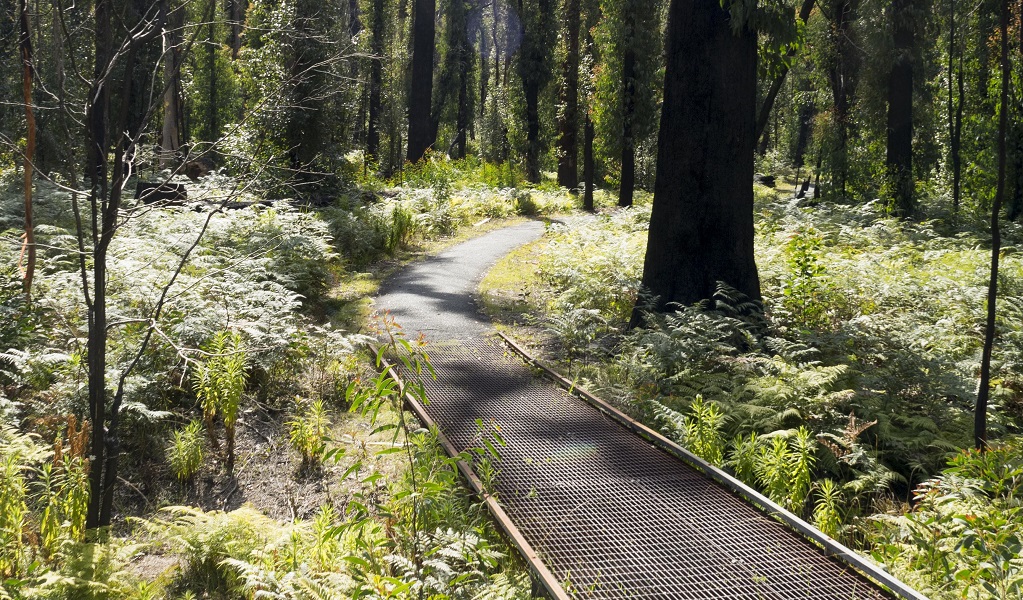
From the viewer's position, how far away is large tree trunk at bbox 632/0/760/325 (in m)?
8.42

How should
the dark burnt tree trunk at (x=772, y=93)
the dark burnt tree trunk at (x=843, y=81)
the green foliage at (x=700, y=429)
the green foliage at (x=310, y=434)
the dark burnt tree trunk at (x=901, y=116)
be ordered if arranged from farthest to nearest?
the dark burnt tree trunk at (x=843, y=81), the dark burnt tree trunk at (x=901, y=116), the dark burnt tree trunk at (x=772, y=93), the green foliage at (x=310, y=434), the green foliage at (x=700, y=429)

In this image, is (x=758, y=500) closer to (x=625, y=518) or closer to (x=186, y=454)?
(x=625, y=518)

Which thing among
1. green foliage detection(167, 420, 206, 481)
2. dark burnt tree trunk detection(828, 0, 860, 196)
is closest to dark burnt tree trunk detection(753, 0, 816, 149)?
green foliage detection(167, 420, 206, 481)

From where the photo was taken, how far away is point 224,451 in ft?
20.2

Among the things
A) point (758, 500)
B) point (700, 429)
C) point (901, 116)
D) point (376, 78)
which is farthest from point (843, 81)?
point (758, 500)

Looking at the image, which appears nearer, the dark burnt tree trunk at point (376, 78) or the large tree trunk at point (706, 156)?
the large tree trunk at point (706, 156)

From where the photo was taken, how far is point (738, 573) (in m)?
3.95

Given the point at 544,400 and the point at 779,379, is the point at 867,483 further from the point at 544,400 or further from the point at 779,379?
the point at 544,400

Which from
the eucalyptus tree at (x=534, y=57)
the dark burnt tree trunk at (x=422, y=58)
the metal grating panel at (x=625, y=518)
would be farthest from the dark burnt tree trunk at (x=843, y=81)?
the metal grating panel at (x=625, y=518)

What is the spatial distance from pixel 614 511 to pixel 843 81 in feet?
86.3

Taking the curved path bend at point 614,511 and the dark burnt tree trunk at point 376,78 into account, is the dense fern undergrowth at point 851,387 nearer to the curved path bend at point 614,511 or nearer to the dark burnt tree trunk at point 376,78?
the curved path bend at point 614,511

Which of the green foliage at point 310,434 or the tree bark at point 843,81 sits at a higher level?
the tree bark at point 843,81

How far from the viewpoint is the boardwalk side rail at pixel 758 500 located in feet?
12.2

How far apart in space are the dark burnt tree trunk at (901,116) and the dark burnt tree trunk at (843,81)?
80.8 inches
